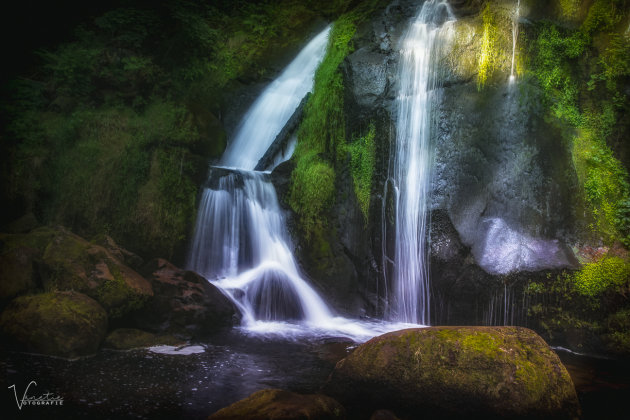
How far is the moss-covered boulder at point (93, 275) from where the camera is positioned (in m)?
5.56

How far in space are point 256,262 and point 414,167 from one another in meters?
4.23

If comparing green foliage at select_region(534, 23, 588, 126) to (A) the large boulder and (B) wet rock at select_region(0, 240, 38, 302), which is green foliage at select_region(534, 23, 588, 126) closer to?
(A) the large boulder

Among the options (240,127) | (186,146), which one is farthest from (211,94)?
(186,146)

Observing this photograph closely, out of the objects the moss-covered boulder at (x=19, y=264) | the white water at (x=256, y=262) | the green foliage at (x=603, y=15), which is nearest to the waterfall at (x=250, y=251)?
the white water at (x=256, y=262)

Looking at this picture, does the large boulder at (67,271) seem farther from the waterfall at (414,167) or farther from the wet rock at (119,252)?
the waterfall at (414,167)

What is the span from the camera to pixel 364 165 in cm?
916

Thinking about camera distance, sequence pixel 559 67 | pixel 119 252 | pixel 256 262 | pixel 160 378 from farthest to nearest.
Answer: pixel 256 262, pixel 559 67, pixel 119 252, pixel 160 378

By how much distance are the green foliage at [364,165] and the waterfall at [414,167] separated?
1.70 ft

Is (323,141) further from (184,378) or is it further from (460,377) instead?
(460,377)

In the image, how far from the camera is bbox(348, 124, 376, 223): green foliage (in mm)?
9008

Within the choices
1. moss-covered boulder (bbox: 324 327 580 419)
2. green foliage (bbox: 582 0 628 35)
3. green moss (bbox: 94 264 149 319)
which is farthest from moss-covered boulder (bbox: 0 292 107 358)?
green foliage (bbox: 582 0 628 35)

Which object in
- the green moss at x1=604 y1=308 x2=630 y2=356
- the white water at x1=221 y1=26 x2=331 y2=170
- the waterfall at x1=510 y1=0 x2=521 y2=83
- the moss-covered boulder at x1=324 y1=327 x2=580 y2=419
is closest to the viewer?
the moss-covered boulder at x1=324 y1=327 x2=580 y2=419

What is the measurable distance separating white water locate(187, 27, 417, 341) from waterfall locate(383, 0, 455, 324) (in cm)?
81

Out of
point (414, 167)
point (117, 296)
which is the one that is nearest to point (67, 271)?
point (117, 296)
